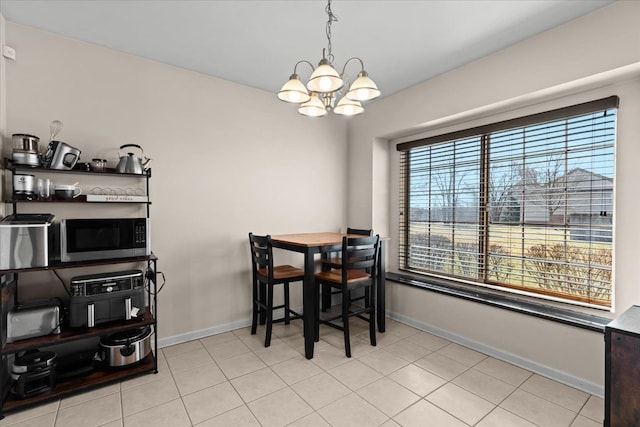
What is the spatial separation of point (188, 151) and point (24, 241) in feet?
4.43

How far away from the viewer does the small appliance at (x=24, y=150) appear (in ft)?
6.57

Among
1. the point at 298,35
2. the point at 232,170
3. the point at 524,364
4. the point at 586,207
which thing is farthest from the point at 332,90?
the point at 524,364

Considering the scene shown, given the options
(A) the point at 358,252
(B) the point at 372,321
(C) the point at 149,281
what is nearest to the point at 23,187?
(C) the point at 149,281

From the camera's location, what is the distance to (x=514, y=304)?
8.18 ft

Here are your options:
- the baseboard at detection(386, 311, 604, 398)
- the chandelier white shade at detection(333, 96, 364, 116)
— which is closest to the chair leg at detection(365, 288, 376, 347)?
the baseboard at detection(386, 311, 604, 398)

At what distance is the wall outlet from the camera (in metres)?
2.08

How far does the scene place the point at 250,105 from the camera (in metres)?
3.21

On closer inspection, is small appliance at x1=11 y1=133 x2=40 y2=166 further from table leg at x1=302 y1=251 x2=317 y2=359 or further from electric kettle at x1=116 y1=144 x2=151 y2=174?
table leg at x1=302 y1=251 x2=317 y2=359

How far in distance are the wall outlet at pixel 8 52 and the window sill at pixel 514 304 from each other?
3711 mm

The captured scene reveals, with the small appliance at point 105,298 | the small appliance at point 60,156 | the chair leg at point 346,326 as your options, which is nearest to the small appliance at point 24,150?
the small appliance at point 60,156

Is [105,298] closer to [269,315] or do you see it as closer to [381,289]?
[269,315]

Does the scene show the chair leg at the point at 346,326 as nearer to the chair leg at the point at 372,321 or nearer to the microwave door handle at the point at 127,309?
the chair leg at the point at 372,321

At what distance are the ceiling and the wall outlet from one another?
207 mm

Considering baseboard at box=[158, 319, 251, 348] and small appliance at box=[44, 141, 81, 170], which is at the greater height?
small appliance at box=[44, 141, 81, 170]
